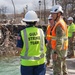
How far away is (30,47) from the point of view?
4.90 meters

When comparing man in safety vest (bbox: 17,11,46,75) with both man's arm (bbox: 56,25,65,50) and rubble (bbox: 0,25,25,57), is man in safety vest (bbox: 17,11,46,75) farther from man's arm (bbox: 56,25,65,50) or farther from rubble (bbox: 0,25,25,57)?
rubble (bbox: 0,25,25,57)

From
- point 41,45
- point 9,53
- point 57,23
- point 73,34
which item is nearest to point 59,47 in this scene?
point 57,23

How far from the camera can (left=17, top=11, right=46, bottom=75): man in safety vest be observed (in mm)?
4875

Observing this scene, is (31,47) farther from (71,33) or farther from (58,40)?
(71,33)

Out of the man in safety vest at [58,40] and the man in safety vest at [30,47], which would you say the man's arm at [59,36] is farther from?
the man in safety vest at [30,47]

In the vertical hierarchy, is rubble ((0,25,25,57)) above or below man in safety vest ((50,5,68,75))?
below

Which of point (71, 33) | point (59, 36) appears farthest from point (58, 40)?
point (71, 33)

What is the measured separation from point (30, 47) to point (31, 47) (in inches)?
0.7

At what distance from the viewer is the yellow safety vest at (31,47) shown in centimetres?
487

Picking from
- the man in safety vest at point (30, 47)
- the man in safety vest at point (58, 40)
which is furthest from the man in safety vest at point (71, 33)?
the man in safety vest at point (30, 47)

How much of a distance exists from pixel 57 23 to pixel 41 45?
115 centimetres

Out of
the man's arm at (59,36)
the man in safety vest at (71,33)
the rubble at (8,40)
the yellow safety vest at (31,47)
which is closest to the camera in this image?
the yellow safety vest at (31,47)

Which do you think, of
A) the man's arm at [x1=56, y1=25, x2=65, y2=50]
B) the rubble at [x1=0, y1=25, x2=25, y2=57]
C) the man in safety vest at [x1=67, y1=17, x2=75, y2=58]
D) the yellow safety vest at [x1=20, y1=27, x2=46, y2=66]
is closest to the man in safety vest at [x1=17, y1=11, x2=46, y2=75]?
the yellow safety vest at [x1=20, y1=27, x2=46, y2=66]

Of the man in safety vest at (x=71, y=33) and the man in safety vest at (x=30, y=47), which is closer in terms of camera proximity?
the man in safety vest at (x=30, y=47)
